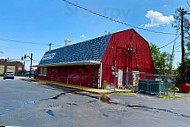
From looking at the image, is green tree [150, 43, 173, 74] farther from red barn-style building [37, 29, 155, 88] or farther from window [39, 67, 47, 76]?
window [39, 67, 47, 76]

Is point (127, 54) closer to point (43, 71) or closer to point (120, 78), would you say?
point (120, 78)

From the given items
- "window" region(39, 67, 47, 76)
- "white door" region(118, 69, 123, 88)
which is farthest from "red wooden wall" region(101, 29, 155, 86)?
"window" region(39, 67, 47, 76)

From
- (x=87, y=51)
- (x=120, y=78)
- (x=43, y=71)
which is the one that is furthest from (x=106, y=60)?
(x=43, y=71)

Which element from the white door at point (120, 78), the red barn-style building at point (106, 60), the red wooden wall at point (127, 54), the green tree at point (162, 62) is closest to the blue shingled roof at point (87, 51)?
the red barn-style building at point (106, 60)

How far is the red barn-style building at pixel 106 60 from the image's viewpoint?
15.3 meters

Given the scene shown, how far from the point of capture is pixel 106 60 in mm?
15445

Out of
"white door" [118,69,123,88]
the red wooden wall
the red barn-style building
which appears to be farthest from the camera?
"white door" [118,69,123,88]

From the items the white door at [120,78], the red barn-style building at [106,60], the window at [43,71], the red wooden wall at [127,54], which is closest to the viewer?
the red barn-style building at [106,60]

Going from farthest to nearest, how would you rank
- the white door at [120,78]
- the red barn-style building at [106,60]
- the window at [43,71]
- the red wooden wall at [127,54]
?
the window at [43,71], the white door at [120,78], the red wooden wall at [127,54], the red barn-style building at [106,60]

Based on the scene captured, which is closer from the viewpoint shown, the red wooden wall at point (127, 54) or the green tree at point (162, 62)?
the red wooden wall at point (127, 54)

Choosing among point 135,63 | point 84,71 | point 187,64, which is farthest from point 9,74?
point 187,64

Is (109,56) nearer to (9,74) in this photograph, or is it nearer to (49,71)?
(49,71)

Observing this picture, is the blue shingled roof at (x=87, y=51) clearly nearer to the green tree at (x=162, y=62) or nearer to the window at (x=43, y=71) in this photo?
the window at (x=43, y=71)

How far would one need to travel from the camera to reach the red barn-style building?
50.2ft
